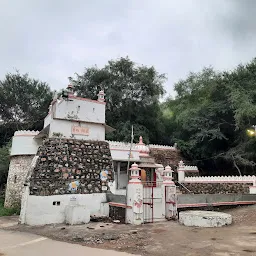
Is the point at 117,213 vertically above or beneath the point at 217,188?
beneath

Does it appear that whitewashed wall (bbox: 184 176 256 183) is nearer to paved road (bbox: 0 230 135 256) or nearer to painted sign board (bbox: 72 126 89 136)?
painted sign board (bbox: 72 126 89 136)

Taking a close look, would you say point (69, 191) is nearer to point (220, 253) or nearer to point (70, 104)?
point (70, 104)

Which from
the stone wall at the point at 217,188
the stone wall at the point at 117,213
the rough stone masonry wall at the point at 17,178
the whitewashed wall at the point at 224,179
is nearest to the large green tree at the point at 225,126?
the whitewashed wall at the point at 224,179

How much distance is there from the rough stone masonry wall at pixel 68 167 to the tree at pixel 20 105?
45.4 feet

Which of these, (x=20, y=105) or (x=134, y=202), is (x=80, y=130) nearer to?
(x=134, y=202)

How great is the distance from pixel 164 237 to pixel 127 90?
1701 cm

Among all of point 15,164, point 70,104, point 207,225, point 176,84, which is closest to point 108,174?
point 70,104

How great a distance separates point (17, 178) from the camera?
1495 cm

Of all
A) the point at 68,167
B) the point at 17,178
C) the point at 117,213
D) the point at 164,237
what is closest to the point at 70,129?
the point at 68,167

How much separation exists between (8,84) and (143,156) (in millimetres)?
17098

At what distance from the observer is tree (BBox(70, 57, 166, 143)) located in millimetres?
23000

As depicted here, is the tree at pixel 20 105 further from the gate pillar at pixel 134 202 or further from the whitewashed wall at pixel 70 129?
the gate pillar at pixel 134 202

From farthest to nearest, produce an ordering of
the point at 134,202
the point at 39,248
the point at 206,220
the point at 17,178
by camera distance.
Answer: the point at 17,178 → the point at 134,202 → the point at 206,220 → the point at 39,248

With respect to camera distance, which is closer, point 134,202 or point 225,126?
point 134,202
